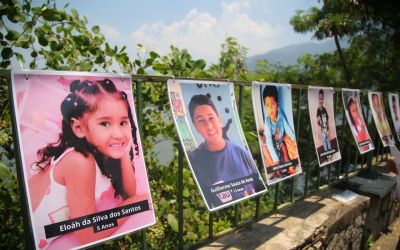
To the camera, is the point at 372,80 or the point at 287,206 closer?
the point at 287,206

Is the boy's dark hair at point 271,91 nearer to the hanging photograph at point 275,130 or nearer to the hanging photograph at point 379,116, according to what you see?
the hanging photograph at point 275,130

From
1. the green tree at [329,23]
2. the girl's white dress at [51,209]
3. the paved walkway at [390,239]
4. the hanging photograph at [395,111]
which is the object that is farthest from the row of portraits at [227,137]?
the green tree at [329,23]

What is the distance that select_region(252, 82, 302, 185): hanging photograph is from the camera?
2.58 metres

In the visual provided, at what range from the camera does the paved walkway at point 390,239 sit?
4.26 metres

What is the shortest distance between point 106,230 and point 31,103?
2.16 ft

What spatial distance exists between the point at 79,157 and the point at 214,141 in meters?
0.90

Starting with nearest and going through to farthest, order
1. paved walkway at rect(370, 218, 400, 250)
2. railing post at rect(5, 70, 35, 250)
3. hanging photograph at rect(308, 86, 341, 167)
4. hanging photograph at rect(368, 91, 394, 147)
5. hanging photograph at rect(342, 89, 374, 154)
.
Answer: railing post at rect(5, 70, 35, 250) → hanging photograph at rect(308, 86, 341, 167) → hanging photograph at rect(342, 89, 374, 154) → paved walkway at rect(370, 218, 400, 250) → hanging photograph at rect(368, 91, 394, 147)

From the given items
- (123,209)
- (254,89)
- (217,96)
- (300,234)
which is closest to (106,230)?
(123,209)

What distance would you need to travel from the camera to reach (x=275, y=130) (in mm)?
2719

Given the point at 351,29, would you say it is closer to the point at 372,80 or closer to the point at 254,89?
the point at 372,80

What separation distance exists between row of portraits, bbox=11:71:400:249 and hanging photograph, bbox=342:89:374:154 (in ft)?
7.57

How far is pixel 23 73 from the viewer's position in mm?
1321

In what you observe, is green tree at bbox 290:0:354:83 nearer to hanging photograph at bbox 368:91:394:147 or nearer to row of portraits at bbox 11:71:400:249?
hanging photograph at bbox 368:91:394:147

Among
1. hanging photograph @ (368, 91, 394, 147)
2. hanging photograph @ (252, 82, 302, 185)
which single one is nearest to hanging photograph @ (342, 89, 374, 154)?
hanging photograph @ (368, 91, 394, 147)
